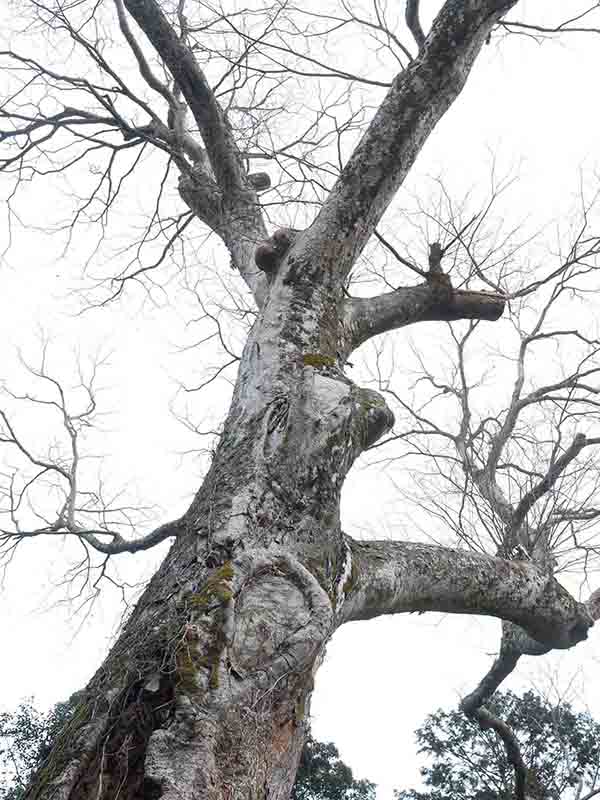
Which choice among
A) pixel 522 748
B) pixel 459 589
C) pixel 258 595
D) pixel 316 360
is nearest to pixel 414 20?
pixel 316 360

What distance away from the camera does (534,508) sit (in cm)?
481

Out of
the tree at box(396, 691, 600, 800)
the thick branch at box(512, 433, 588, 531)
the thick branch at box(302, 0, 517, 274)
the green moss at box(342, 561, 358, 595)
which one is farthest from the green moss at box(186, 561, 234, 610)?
the tree at box(396, 691, 600, 800)

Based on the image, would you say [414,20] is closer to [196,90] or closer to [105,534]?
[196,90]

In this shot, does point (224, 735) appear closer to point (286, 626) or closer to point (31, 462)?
point (286, 626)

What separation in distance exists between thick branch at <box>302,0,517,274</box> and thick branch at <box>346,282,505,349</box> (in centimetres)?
31

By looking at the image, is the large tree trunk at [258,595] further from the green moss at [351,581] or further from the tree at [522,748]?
the tree at [522,748]

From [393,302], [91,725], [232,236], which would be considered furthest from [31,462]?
[91,725]

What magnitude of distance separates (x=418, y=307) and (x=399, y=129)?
2.99ft

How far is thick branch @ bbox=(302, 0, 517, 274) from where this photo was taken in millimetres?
3119

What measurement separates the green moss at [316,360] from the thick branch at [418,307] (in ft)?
2.07

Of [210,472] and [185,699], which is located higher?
[210,472]

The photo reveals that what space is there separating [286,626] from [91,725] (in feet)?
1.73

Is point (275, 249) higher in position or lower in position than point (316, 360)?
higher

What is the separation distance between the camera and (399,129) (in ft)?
10.7
